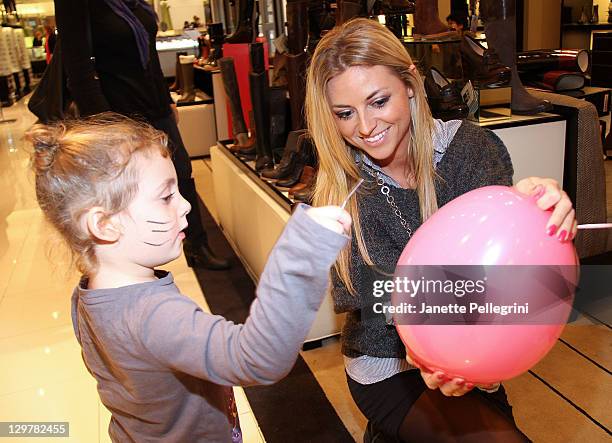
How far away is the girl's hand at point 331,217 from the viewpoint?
708mm

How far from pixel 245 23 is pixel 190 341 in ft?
11.1

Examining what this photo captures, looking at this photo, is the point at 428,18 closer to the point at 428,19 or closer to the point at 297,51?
the point at 428,19

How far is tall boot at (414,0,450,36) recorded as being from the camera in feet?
8.48

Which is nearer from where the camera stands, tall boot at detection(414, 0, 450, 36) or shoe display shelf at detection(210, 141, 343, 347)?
shoe display shelf at detection(210, 141, 343, 347)

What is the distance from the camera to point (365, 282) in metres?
1.27

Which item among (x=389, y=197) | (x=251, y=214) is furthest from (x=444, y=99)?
(x=251, y=214)

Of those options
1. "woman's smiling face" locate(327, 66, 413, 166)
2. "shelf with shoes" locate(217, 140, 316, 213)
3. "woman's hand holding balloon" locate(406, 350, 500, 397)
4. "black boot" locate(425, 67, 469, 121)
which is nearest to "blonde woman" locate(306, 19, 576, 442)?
"woman's smiling face" locate(327, 66, 413, 166)

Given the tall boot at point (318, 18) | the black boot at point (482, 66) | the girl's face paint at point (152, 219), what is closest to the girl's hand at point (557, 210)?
the girl's face paint at point (152, 219)

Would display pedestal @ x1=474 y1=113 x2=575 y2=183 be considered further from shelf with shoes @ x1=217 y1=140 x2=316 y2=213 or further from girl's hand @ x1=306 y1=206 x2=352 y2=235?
girl's hand @ x1=306 y1=206 x2=352 y2=235

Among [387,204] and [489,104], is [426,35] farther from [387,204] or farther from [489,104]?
[387,204]

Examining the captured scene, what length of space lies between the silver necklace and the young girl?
519 mm

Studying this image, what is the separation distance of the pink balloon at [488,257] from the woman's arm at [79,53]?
181cm

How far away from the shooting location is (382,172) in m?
1.35

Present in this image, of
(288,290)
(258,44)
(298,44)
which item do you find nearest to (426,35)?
(298,44)
